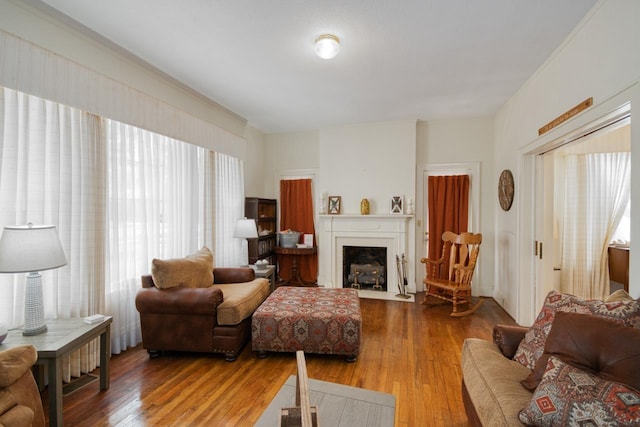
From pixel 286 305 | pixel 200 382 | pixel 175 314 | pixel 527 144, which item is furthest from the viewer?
pixel 527 144

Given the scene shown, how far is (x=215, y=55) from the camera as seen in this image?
2.57 meters

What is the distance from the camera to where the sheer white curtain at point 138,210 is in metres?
2.52

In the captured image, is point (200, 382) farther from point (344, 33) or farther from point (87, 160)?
point (344, 33)

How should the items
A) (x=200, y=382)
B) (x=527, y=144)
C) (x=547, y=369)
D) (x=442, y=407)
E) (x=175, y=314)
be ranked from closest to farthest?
(x=547, y=369), (x=442, y=407), (x=200, y=382), (x=175, y=314), (x=527, y=144)


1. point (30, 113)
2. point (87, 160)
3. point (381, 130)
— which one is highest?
point (381, 130)

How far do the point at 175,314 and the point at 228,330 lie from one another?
495 mm

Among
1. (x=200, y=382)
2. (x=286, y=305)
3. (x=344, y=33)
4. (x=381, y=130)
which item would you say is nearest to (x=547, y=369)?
(x=286, y=305)

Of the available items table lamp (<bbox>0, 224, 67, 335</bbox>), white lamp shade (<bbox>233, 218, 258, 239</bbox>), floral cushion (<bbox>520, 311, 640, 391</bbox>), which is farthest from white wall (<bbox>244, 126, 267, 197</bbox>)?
floral cushion (<bbox>520, 311, 640, 391</bbox>)

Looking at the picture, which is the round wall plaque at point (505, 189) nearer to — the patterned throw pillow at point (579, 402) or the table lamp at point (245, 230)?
the patterned throw pillow at point (579, 402)

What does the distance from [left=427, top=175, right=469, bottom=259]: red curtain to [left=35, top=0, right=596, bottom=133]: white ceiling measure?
124 cm

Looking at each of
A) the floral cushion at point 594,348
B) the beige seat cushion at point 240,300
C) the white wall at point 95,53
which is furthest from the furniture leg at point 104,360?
the floral cushion at point 594,348

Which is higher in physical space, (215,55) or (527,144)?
(215,55)

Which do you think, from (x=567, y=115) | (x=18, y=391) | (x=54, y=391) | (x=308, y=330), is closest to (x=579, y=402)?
(x=308, y=330)

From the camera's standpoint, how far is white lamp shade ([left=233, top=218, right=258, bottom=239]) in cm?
388
